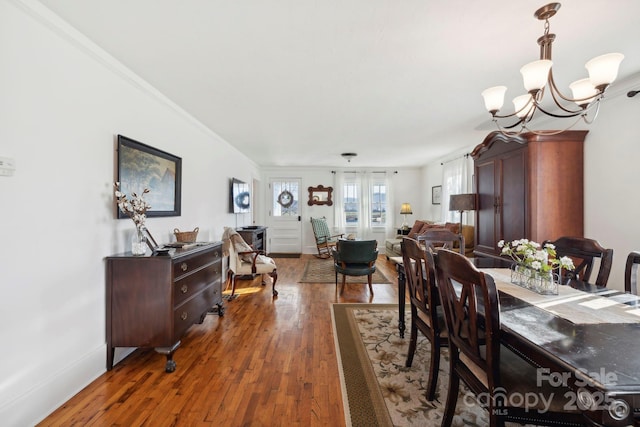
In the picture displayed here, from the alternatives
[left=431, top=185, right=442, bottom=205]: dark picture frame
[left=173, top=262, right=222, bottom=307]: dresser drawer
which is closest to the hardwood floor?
[left=173, top=262, right=222, bottom=307]: dresser drawer

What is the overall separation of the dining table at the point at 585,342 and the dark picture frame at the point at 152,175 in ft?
8.91

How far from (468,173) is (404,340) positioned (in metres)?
3.80

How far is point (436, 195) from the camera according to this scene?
6.66 meters

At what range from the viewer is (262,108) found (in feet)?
10.3

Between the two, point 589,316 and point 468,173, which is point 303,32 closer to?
point 589,316

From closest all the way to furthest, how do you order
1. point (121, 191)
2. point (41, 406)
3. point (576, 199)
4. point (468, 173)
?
point (41, 406) < point (121, 191) < point (576, 199) < point (468, 173)

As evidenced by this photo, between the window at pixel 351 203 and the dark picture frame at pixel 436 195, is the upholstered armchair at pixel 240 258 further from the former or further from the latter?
the dark picture frame at pixel 436 195

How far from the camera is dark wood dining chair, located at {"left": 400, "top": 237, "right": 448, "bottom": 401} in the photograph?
1.70m

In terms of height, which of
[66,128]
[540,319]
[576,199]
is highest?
[66,128]

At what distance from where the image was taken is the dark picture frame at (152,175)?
2223 mm

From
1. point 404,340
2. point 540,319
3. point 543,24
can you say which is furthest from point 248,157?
point 540,319

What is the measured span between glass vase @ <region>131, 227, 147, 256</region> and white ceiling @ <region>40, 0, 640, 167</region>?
135cm

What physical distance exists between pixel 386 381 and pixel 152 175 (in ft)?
8.70

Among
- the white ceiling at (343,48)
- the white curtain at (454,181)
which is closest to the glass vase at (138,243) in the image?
the white ceiling at (343,48)
